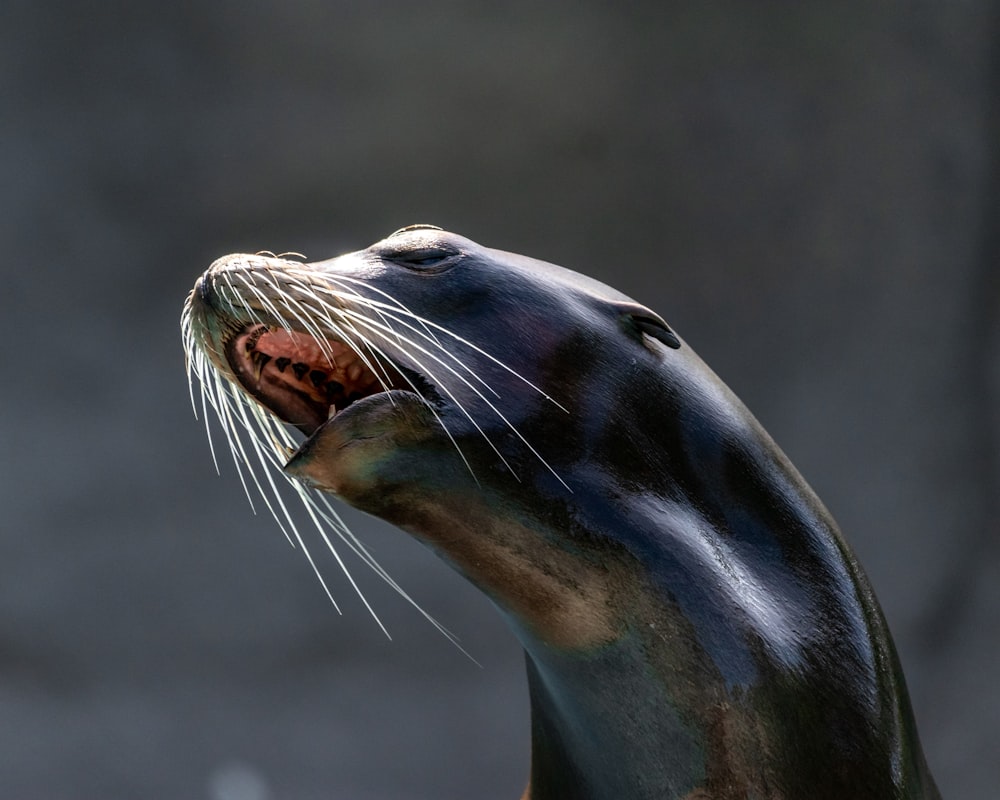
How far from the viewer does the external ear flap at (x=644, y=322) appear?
1.90 m

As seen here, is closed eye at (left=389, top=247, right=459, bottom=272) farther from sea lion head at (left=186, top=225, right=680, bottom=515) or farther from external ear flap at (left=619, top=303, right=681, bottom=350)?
external ear flap at (left=619, top=303, right=681, bottom=350)

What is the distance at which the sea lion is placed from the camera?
177 cm

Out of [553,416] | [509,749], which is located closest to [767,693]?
[553,416]

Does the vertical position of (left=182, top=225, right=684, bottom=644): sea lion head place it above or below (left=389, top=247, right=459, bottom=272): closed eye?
below

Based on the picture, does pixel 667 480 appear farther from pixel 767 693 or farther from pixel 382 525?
pixel 382 525

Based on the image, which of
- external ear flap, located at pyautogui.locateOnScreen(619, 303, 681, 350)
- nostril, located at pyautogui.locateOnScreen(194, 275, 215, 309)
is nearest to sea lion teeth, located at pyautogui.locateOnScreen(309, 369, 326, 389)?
nostril, located at pyautogui.locateOnScreen(194, 275, 215, 309)

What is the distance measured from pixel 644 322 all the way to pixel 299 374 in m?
0.43

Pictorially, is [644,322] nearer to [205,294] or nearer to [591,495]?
[591,495]

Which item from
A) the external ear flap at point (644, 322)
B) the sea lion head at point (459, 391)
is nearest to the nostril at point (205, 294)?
the sea lion head at point (459, 391)

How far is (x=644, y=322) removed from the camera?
6.27 feet

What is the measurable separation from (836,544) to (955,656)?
1991 mm

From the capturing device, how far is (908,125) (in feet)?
13.1

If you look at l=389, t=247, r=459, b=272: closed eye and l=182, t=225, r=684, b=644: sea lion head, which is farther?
l=389, t=247, r=459, b=272: closed eye

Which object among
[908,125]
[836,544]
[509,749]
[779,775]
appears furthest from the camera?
[908,125]
